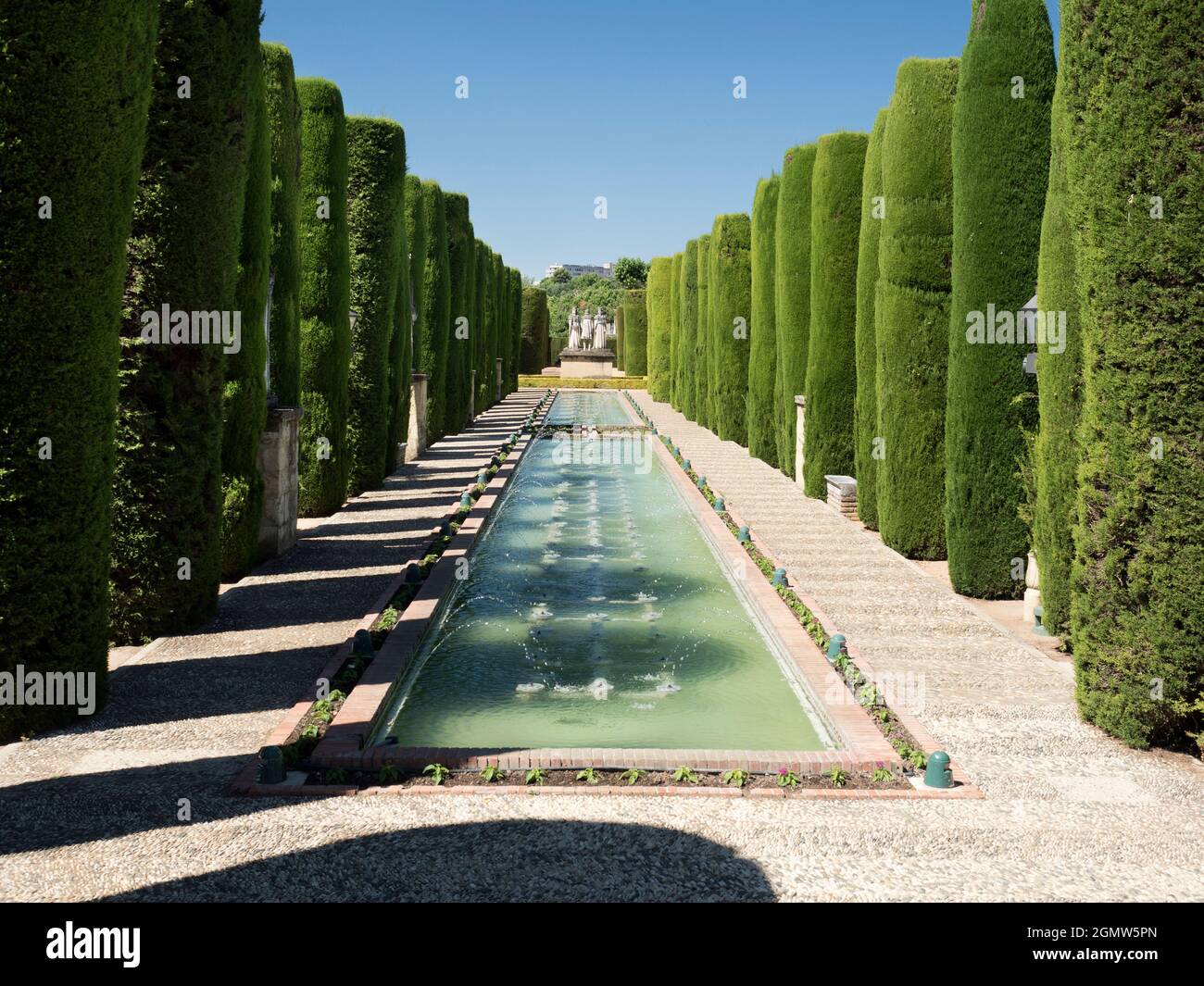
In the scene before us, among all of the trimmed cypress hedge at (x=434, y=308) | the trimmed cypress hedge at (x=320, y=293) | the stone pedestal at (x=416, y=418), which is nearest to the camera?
the trimmed cypress hedge at (x=320, y=293)

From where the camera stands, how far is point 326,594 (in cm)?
1073

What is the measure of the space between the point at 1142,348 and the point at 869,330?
7.79 metres

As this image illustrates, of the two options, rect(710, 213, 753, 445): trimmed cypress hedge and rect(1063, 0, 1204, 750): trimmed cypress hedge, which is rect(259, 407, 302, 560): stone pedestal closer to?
rect(1063, 0, 1204, 750): trimmed cypress hedge

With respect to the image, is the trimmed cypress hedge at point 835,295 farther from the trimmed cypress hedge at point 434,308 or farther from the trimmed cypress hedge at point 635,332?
the trimmed cypress hedge at point 635,332

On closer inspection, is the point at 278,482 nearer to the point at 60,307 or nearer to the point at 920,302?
the point at 60,307

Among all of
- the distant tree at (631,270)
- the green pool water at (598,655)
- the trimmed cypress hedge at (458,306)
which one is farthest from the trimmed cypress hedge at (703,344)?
the distant tree at (631,270)

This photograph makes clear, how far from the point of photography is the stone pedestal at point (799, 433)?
1911cm

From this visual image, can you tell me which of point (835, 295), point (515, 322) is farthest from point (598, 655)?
point (515, 322)

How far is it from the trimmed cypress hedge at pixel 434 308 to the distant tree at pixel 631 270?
82.3m

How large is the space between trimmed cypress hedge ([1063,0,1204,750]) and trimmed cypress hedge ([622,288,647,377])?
5367cm

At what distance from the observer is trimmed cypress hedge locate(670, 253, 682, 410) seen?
131ft

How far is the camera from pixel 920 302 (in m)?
12.8
